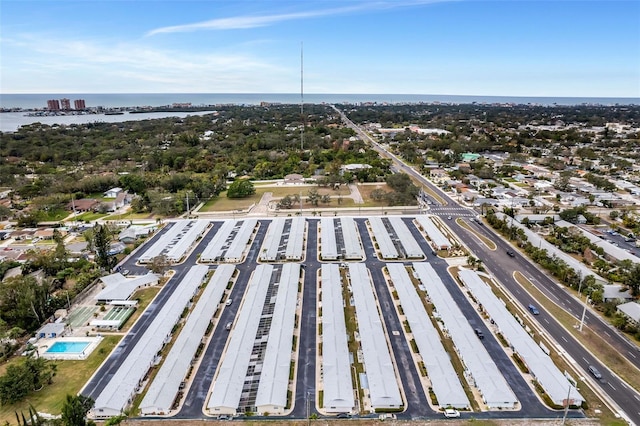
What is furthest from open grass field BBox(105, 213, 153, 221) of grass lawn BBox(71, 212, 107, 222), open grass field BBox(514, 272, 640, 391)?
open grass field BBox(514, 272, 640, 391)

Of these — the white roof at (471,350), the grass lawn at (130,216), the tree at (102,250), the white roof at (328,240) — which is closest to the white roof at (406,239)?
the white roof at (471,350)

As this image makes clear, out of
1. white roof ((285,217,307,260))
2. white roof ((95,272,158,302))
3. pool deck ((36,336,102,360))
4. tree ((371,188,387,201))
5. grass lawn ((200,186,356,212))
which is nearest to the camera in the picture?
pool deck ((36,336,102,360))

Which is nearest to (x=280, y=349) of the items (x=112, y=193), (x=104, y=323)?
(x=104, y=323)

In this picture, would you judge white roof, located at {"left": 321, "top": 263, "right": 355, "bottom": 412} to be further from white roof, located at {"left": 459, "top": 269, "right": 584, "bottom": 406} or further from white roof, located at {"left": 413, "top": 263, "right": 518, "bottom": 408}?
white roof, located at {"left": 459, "top": 269, "right": 584, "bottom": 406}

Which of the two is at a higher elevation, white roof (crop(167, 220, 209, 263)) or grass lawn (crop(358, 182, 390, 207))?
grass lawn (crop(358, 182, 390, 207))

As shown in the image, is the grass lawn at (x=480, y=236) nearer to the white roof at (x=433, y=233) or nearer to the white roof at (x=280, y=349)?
the white roof at (x=433, y=233)

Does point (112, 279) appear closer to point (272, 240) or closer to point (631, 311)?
point (272, 240)
